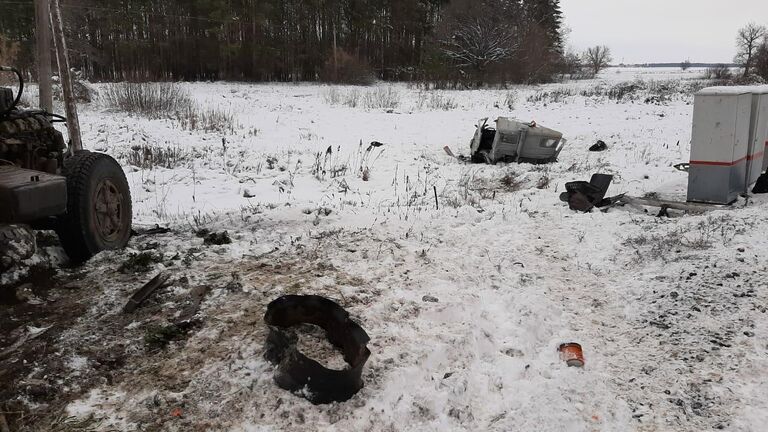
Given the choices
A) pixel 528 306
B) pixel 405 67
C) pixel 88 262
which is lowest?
pixel 528 306

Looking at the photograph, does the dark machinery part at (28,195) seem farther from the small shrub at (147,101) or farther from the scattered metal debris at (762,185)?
the small shrub at (147,101)

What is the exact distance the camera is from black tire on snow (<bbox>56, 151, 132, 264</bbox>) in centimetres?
390

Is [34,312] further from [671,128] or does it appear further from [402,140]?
[671,128]

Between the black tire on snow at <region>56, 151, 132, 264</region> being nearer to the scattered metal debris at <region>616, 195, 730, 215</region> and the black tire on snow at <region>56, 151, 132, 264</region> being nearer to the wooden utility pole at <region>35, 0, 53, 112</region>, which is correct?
the scattered metal debris at <region>616, 195, 730, 215</region>

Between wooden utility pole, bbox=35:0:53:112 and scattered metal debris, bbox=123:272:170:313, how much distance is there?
7.31 metres

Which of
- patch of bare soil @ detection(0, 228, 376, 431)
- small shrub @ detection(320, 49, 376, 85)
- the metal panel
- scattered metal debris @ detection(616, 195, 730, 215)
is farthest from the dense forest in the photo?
patch of bare soil @ detection(0, 228, 376, 431)

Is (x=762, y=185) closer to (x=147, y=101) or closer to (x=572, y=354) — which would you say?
(x=572, y=354)

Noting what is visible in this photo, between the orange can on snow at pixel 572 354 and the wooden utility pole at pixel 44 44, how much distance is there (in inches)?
381

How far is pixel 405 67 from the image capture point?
4222 cm

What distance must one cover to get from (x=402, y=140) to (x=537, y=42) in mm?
30755

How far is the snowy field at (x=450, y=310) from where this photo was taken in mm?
2582

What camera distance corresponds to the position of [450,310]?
11.6 ft

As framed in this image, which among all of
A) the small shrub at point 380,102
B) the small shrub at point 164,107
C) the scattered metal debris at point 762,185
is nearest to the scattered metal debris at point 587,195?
the scattered metal debris at point 762,185

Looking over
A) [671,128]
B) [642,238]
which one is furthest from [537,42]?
[642,238]
